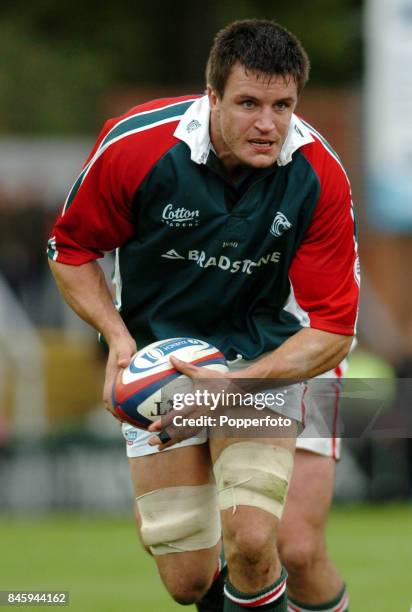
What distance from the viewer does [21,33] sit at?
2497cm

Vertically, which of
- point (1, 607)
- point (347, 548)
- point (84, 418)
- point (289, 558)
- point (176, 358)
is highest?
point (176, 358)

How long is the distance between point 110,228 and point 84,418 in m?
9.20

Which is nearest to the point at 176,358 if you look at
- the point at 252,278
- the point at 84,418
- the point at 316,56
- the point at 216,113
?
the point at 252,278

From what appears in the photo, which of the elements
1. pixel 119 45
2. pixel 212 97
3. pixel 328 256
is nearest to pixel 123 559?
pixel 328 256

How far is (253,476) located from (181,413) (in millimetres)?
374

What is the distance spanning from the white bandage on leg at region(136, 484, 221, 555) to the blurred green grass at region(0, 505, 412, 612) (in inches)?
67.4

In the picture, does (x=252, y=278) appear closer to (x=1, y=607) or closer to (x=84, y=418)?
(x=1, y=607)

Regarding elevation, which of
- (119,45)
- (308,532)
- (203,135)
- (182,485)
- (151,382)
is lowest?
(119,45)

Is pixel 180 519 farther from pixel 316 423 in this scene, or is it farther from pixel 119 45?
pixel 119 45

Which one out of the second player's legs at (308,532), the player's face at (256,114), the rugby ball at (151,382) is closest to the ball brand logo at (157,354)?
the rugby ball at (151,382)

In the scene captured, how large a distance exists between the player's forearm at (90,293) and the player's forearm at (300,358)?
0.59 metres

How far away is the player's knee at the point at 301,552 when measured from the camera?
6.61 meters

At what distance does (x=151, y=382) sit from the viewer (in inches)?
227

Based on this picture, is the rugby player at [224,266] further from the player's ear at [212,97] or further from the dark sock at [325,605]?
the dark sock at [325,605]
